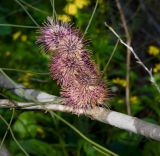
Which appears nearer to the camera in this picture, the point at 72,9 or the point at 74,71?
the point at 74,71

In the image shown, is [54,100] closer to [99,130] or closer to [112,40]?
[99,130]

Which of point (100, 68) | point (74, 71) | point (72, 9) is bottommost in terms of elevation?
point (100, 68)

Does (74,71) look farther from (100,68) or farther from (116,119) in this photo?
(100,68)

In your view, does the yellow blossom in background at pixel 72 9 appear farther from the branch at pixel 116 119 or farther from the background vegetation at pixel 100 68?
the branch at pixel 116 119

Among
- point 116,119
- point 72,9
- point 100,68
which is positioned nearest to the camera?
point 116,119

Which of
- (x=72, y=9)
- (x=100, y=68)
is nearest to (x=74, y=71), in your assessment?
(x=100, y=68)

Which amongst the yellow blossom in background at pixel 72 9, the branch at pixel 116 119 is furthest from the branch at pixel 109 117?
the yellow blossom in background at pixel 72 9

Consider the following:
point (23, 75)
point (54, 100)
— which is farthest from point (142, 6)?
point (54, 100)
